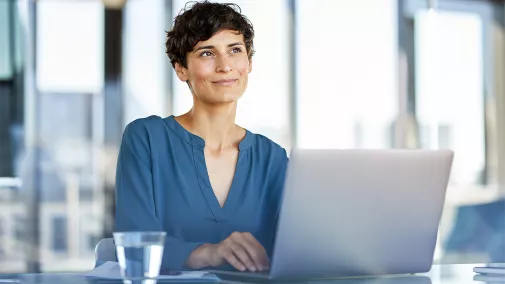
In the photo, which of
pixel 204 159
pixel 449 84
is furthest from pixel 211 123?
pixel 449 84

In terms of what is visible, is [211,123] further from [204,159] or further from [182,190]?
[182,190]

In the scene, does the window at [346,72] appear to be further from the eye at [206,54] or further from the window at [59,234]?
the eye at [206,54]

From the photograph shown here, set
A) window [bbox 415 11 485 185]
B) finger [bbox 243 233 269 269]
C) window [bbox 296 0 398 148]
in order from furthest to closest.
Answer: window [bbox 415 11 485 185] < window [bbox 296 0 398 148] < finger [bbox 243 233 269 269]

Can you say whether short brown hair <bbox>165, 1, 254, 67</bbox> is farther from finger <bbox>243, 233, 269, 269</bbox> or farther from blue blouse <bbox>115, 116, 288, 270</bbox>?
finger <bbox>243, 233, 269, 269</bbox>

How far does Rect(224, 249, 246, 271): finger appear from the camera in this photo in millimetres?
1488

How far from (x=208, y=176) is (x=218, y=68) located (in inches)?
10.0

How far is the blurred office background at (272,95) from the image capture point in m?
5.08

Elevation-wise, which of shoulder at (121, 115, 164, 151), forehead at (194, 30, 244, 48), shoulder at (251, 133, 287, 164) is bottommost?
shoulder at (251, 133, 287, 164)

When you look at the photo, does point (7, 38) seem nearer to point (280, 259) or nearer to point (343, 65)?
point (343, 65)

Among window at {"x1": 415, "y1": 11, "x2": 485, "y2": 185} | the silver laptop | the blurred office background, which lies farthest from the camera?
window at {"x1": 415, "y1": 11, "x2": 485, "y2": 185}

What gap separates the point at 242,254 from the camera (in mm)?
1489

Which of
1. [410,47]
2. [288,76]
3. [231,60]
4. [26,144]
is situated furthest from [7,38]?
[231,60]

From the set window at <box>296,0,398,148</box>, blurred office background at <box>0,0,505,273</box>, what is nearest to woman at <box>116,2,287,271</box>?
blurred office background at <box>0,0,505,273</box>

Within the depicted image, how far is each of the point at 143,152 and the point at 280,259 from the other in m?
0.65
